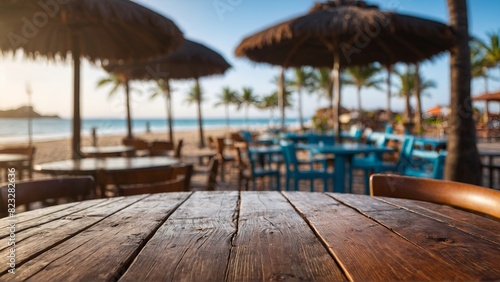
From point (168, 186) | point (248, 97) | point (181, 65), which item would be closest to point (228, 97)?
point (248, 97)

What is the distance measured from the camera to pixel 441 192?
1.37 m

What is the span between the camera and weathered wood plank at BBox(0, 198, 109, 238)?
94 centimetres

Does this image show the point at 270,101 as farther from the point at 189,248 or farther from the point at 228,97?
the point at 189,248

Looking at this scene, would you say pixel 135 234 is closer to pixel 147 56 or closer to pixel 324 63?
pixel 147 56

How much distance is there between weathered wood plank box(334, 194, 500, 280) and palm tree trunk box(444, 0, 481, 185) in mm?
3289

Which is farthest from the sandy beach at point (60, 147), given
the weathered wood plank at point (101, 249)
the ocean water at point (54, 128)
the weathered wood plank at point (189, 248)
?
the weathered wood plank at point (189, 248)

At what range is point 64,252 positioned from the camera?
2.41 feet

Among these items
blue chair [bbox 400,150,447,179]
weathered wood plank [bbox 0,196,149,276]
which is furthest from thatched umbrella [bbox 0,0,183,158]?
blue chair [bbox 400,150,447,179]

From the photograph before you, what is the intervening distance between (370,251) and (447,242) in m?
0.23

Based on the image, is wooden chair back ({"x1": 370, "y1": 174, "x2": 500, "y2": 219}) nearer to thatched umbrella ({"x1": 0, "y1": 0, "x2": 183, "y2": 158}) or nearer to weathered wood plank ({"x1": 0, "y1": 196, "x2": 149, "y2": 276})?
weathered wood plank ({"x1": 0, "y1": 196, "x2": 149, "y2": 276})

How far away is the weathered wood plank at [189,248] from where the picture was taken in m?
0.61

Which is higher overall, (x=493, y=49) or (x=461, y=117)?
(x=493, y=49)

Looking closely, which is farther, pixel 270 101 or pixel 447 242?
pixel 270 101

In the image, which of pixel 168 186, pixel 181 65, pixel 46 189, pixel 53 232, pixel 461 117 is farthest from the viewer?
pixel 181 65
